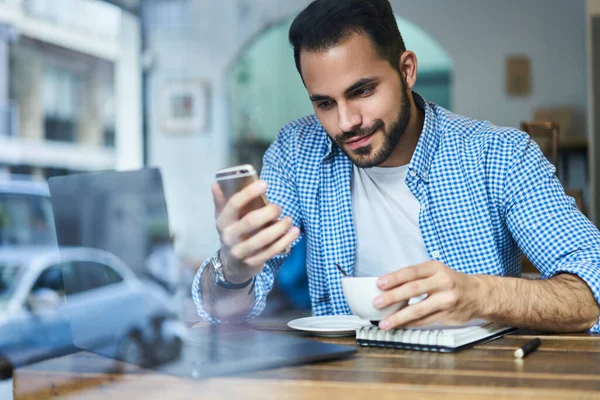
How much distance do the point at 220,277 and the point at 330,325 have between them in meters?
0.20

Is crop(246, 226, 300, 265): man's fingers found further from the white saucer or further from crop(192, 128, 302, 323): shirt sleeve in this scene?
crop(192, 128, 302, 323): shirt sleeve

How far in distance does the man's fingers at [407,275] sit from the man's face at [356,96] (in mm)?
511

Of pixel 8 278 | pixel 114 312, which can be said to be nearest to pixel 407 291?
pixel 114 312

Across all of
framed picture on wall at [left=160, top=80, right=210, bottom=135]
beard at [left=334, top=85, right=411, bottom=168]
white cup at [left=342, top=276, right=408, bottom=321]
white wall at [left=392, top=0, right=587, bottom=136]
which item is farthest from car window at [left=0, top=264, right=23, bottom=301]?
white wall at [left=392, top=0, right=587, bottom=136]

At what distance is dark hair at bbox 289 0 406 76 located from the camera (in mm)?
1349

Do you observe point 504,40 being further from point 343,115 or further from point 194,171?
point 343,115

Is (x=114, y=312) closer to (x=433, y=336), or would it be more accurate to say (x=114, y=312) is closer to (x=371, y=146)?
(x=433, y=336)

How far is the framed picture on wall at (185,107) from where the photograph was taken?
5.93 meters

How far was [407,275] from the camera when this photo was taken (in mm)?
847

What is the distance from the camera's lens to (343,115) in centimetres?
132

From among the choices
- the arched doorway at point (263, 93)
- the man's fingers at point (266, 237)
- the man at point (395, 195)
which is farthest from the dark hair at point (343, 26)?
the arched doorway at point (263, 93)

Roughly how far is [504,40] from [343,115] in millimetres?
3972

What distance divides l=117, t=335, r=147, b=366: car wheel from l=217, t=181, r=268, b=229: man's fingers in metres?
0.18

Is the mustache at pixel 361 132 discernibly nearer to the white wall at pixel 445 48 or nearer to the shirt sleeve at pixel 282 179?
the shirt sleeve at pixel 282 179
